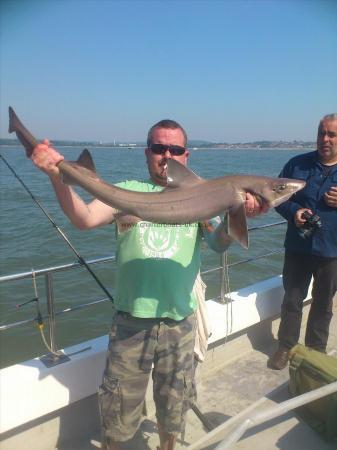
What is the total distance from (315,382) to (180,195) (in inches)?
95.1

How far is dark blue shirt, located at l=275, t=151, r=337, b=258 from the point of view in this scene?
4.64 meters

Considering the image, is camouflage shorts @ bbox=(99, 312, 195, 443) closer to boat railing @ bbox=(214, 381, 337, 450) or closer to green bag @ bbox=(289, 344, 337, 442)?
boat railing @ bbox=(214, 381, 337, 450)

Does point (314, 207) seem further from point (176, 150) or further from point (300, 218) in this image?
point (176, 150)

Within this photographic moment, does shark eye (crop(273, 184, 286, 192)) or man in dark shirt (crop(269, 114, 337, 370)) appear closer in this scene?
shark eye (crop(273, 184, 286, 192))

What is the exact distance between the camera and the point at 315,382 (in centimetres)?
393

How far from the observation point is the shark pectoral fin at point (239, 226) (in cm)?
282

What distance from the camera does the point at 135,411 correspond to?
3.10 m

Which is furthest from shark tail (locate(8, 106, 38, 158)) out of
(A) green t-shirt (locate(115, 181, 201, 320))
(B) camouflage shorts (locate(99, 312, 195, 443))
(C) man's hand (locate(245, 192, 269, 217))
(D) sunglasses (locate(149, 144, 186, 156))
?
(C) man's hand (locate(245, 192, 269, 217))

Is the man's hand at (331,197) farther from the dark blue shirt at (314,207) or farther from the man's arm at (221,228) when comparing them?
the man's arm at (221,228)

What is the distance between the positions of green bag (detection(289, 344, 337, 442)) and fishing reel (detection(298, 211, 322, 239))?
123 centimetres

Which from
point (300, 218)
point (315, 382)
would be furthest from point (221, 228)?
point (315, 382)

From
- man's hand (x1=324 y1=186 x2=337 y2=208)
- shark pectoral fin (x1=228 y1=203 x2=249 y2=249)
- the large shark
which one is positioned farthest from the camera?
man's hand (x1=324 y1=186 x2=337 y2=208)

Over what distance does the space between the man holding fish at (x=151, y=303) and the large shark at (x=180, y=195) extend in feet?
0.41

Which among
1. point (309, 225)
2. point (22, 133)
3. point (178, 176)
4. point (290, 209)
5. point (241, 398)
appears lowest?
point (241, 398)
